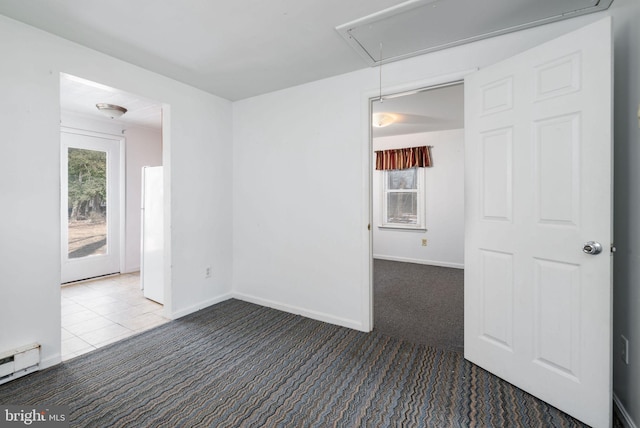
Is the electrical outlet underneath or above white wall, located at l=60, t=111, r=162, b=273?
underneath

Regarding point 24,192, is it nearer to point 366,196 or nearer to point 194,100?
point 194,100

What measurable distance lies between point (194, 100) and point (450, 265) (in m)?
4.75

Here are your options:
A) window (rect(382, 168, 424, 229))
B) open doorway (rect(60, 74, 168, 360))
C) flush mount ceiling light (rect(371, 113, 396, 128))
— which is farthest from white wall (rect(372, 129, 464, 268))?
open doorway (rect(60, 74, 168, 360))

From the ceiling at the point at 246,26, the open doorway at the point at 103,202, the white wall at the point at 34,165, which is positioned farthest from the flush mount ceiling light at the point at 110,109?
the ceiling at the point at 246,26

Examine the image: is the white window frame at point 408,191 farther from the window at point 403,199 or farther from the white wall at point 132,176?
the white wall at point 132,176

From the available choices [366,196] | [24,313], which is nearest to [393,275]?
[366,196]

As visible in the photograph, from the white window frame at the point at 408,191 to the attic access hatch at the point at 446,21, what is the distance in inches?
140

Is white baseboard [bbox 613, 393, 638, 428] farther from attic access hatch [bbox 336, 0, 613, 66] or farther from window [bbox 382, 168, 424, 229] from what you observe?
window [bbox 382, 168, 424, 229]

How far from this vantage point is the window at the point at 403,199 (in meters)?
5.67

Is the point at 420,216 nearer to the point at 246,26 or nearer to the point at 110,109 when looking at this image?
the point at 246,26

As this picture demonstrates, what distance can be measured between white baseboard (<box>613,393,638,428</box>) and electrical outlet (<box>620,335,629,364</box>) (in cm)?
26

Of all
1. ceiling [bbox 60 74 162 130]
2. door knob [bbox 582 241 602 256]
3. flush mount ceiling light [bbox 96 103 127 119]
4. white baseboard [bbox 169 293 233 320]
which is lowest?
white baseboard [bbox 169 293 233 320]

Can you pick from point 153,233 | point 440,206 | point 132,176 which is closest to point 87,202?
point 132,176

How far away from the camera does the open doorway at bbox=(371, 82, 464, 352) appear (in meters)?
Result: 3.37
